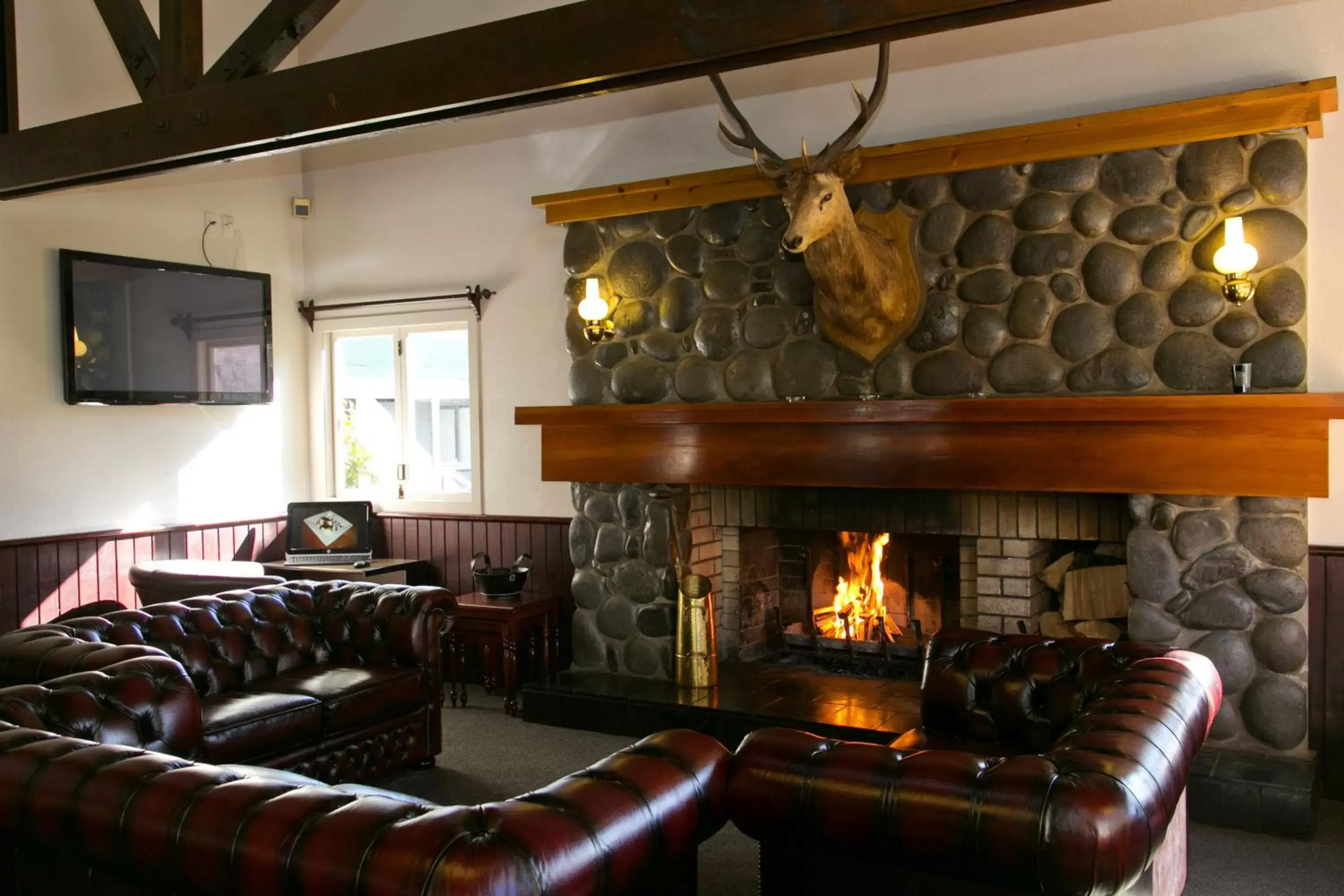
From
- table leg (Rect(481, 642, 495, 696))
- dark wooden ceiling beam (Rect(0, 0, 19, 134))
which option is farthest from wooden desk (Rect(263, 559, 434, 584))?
dark wooden ceiling beam (Rect(0, 0, 19, 134))

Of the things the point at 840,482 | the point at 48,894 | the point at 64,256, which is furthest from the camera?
the point at 64,256

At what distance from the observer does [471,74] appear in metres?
3.66

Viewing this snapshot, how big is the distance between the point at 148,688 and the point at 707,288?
316cm

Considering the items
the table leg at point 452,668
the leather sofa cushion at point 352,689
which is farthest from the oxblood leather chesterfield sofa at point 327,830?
the table leg at point 452,668

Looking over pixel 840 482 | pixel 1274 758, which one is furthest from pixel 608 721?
pixel 1274 758

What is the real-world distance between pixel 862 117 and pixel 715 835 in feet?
9.38

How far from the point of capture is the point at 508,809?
211cm

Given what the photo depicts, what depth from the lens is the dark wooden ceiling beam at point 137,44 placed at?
4.49 meters

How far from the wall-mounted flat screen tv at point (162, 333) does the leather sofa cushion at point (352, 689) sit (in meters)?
2.40

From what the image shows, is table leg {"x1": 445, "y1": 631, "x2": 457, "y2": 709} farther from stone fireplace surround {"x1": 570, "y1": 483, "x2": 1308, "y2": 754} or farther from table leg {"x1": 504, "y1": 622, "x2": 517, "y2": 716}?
stone fireplace surround {"x1": 570, "y1": 483, "x2": 1308, "y2": 754}

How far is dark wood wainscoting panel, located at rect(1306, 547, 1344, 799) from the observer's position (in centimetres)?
434

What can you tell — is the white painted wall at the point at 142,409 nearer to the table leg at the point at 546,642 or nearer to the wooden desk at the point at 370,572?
the wooden desk at the point at 370,572

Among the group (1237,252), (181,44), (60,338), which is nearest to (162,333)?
(60,338)

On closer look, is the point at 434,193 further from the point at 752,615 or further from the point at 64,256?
the point at 752,615
